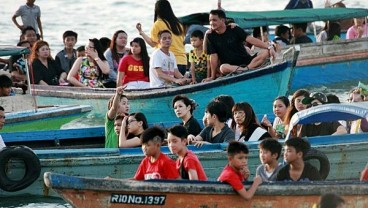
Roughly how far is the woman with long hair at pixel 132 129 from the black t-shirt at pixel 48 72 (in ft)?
19.4

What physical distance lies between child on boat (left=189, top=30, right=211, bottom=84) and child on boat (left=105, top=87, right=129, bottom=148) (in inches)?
145

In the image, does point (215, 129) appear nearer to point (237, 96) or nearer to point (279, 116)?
point (279, 116)

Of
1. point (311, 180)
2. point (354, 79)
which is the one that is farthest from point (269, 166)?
point (354, 79)

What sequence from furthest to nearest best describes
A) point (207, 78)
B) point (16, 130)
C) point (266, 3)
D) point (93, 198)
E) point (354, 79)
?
point (266, 3)
point (354, 79)
point (207, 78)
point (16, 130)
point (93, 198)

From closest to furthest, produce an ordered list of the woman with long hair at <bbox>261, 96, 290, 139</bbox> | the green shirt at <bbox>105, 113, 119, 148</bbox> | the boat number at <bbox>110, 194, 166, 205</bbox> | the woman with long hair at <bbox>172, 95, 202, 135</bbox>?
the boat number at <bbox>110, 194, 166, 205</bbox> < the woman with long hair at <bbox>172, 95, 202, 135</bbox> < the woman with long hair at <bbox>261, 96, 290, 139</bbox> < the green shirt at <bbox>105, 113, 119, 148</bbox>

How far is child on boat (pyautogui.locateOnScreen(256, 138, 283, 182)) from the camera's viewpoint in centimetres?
1321

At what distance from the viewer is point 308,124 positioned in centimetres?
1545

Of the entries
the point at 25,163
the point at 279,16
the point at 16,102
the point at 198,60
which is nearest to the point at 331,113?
the point at 25,163

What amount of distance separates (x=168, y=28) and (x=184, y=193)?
799 centimetres

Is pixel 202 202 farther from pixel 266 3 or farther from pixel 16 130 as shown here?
pixel 266 3

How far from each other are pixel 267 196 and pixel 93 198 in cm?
154

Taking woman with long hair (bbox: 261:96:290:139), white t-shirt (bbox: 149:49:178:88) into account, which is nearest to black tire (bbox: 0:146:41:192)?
woman with long hair (bbox: 261:96:290:139)

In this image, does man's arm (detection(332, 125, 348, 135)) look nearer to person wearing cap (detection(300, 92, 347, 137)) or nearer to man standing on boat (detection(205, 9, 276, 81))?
person wearing cap (detection(300, 92, 347, 137))

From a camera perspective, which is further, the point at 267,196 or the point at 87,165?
the point at 87,165
